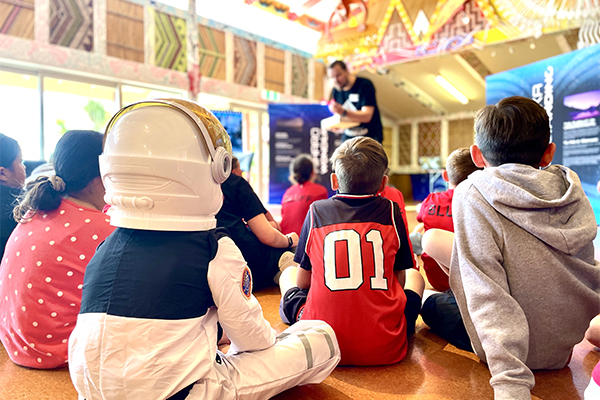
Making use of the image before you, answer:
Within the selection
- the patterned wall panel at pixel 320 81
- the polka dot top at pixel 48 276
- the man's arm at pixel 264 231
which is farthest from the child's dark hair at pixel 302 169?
the patterned wall panel at pixel 320 81

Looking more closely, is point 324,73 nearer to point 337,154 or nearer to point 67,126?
point 67,126

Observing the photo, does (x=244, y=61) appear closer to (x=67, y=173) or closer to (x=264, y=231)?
(x=264, y=231)

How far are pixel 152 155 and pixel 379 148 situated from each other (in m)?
0.85

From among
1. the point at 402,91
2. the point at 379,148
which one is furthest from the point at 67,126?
the point at 402,91

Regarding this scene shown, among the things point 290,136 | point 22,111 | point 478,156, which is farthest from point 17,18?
point 478,156

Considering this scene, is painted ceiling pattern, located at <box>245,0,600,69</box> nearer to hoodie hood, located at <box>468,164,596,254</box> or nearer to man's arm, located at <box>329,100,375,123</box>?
man's arm, located at <box>329,100,375,123</box>

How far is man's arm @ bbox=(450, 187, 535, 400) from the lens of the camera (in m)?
0.96

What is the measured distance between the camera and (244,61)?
276 inches

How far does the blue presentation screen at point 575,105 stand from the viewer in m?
3.52

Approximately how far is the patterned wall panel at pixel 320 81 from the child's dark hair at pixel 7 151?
22.7 ft

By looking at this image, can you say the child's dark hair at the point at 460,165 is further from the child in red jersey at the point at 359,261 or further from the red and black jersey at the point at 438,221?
the child in red jersey at the point at 359,261

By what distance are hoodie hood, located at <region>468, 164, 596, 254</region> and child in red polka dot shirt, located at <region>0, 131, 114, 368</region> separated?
1.18 meters

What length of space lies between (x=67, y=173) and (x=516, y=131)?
1.36m

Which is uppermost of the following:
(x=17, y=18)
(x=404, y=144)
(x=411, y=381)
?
(x=17, y=18)
